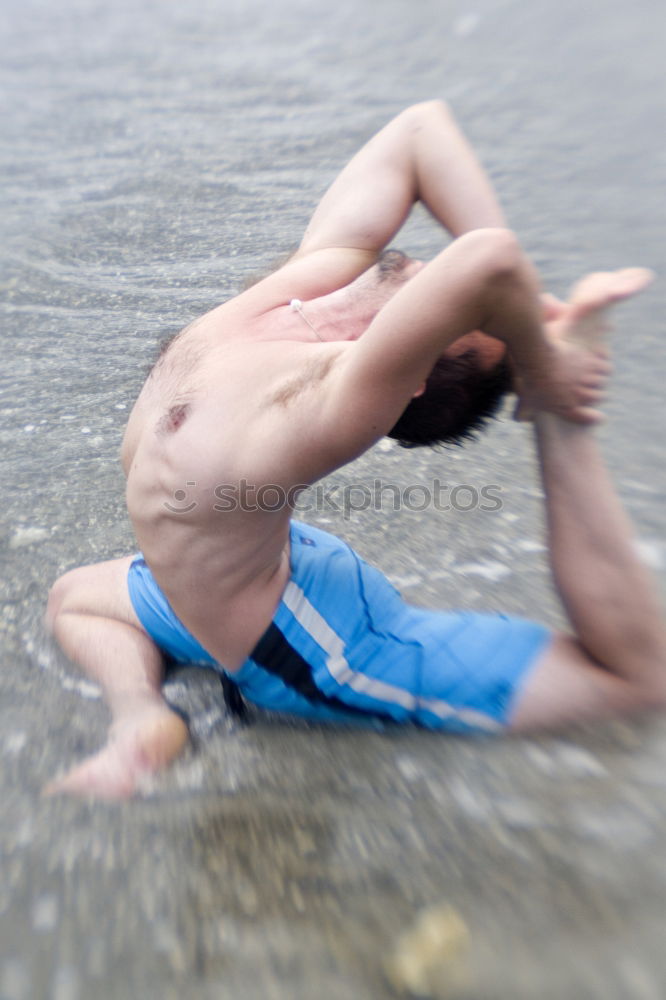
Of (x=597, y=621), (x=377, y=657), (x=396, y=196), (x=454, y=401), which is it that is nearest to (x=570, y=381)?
(x=454, y=401)

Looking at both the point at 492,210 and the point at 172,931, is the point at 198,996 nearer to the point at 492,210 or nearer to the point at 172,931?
the point at 172,931

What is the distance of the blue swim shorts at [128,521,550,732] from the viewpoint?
1.64 metres

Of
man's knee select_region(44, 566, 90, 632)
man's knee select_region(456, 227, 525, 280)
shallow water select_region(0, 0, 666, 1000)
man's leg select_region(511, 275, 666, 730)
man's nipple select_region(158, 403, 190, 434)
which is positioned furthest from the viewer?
man's knee select_region(44, 566, 90, 632)

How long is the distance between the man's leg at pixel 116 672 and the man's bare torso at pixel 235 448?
203 mm

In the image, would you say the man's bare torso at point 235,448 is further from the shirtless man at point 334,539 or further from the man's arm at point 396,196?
the man's arm at point 396,196

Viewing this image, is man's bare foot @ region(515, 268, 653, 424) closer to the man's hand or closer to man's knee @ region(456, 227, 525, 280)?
the man's hand

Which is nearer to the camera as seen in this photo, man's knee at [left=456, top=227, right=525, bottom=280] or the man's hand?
man's knee at [left=456, top=227, right=525, bottom=280]

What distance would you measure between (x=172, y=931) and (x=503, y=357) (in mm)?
1112

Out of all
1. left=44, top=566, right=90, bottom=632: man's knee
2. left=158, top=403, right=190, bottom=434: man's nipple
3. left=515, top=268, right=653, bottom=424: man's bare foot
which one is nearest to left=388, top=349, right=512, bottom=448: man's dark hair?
left=515, top=268, right=653, bottom=424: man's bare foot

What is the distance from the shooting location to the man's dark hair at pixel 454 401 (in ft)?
5.01

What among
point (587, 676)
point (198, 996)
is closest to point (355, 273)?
point (587, 676)

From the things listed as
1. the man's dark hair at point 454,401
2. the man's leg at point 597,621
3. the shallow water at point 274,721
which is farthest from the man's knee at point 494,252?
the shallow water at point 274,721

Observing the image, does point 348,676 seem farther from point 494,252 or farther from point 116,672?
point 494,252

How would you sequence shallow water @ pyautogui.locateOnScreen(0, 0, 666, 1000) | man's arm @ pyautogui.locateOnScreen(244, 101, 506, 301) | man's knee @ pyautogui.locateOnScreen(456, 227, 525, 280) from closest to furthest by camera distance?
man's knee @ pyautogui.locateOnScreen(456, 227, 525, 280) < shallow water @ pyautogui.locateOnScreen(0, 0, 666, 1000) < man's arm @ pyautogui.locateOnScreen(244, 101, 506, 301)
